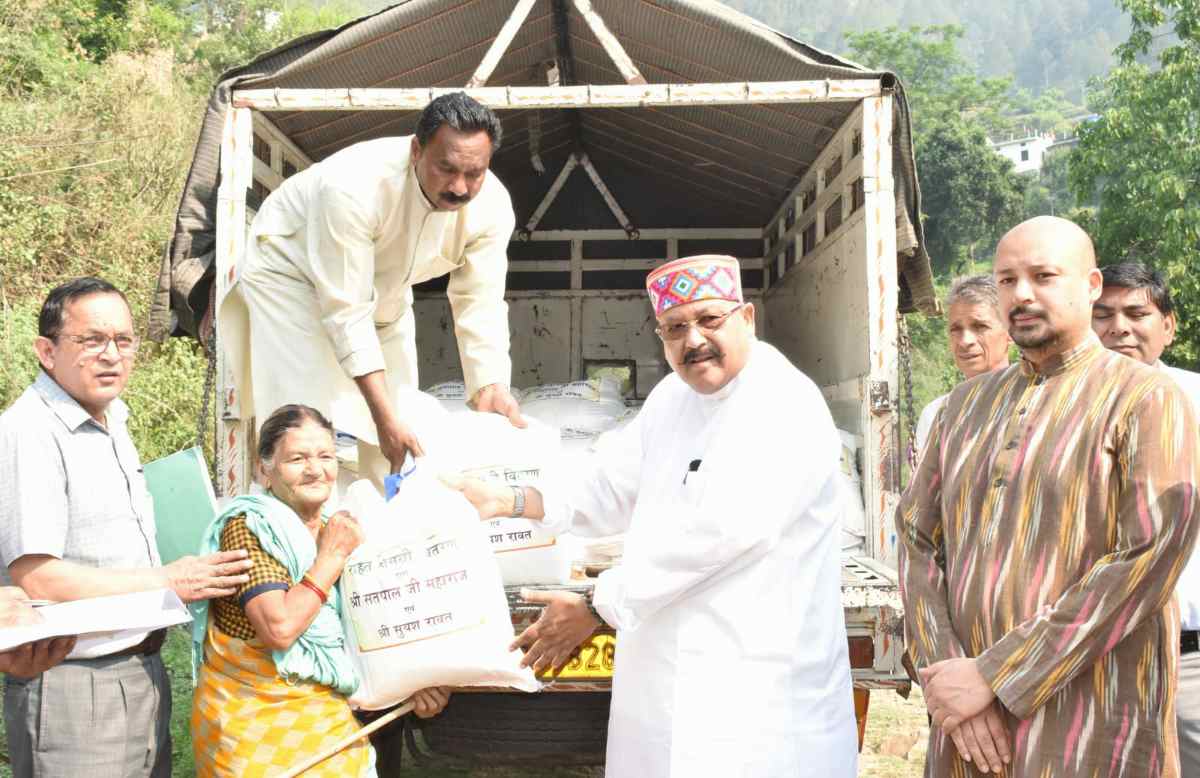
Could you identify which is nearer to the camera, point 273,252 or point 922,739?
point 273,252

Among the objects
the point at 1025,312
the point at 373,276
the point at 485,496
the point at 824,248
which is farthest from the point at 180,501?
the point at 824,248

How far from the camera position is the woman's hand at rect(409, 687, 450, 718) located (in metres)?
2.45

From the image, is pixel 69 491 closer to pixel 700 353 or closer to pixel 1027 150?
pixel 700 353

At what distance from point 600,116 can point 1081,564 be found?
5071mm

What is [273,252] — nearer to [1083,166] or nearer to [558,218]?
[558,218]

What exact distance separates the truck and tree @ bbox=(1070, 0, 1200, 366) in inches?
428

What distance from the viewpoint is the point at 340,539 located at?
89.4 inches

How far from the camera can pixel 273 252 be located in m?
3.16

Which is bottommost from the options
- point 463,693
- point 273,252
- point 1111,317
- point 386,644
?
point 463,693

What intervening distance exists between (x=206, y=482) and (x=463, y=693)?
0.98 metres

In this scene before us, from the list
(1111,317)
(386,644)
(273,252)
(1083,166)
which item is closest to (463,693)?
(386,644)

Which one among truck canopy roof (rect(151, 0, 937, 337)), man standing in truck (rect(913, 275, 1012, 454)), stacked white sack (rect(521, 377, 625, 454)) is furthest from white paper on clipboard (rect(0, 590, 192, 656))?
stacked white sack (rect(521, 377, 625, 454))

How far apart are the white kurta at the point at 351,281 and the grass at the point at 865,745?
1.28 meters

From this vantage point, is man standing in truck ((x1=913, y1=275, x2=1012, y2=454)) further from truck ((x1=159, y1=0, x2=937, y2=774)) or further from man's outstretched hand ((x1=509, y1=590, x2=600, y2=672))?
man's outstretched hand ((x1=509, y1=590, x2=600, y2=672))
